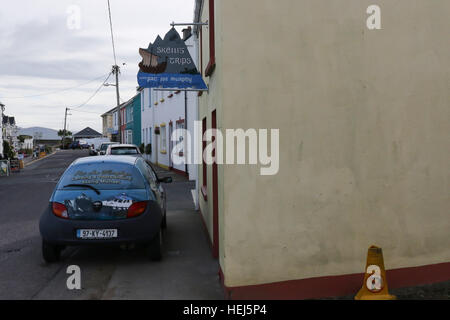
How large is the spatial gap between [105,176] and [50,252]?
1.41 meters

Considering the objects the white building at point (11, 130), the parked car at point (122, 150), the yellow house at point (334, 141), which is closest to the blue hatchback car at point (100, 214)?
the yellow house at point (334, 141)

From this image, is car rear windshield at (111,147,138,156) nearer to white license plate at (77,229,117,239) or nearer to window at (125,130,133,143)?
white license plate at (77,229,117,239)

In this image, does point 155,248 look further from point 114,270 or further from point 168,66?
point 168,66

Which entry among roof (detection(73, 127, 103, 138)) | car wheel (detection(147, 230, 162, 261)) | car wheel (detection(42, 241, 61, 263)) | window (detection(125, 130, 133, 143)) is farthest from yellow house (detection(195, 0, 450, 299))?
roof (detection(73, 127, 103, 138))

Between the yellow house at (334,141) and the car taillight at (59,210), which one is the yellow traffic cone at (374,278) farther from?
the car taillight at (59,210)

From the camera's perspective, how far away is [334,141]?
5.55 m

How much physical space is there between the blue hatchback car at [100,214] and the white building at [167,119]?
10.4 metres

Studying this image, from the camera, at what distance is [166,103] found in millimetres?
28328

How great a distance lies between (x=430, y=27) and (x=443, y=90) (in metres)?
0.79

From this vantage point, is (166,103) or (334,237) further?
(166,103)

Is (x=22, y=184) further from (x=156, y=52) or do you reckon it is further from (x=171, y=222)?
(x=156, y=52)

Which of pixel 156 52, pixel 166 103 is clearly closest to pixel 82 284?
pixel 156 52

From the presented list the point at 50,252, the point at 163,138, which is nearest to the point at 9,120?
the point at 163,138

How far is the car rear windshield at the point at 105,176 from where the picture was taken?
23.7 feet
